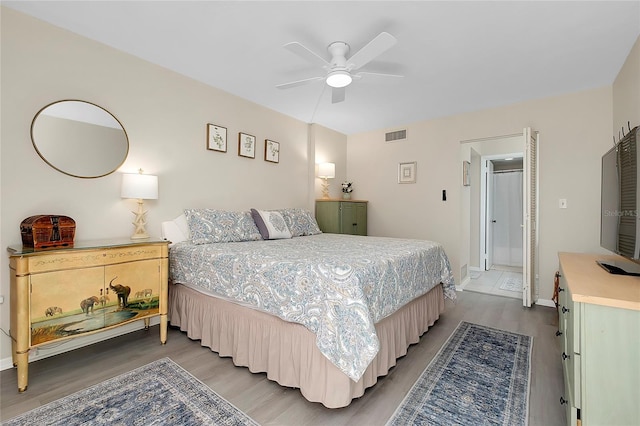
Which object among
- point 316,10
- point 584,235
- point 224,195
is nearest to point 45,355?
point 224,195

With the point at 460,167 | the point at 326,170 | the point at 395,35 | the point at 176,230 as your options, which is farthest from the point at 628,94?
the point at 176,230

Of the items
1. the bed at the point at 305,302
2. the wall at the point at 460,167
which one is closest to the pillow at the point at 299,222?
the bed at the point at 305,302

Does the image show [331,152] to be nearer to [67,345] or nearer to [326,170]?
[326,170]

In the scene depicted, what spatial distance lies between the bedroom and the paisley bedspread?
916 mm

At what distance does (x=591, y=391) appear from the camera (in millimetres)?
1120

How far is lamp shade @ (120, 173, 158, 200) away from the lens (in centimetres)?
250

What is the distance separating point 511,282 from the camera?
4.57 metres

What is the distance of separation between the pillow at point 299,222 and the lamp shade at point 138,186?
1.51m

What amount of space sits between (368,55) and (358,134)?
3147mm

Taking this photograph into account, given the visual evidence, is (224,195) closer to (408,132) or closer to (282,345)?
(282,345)

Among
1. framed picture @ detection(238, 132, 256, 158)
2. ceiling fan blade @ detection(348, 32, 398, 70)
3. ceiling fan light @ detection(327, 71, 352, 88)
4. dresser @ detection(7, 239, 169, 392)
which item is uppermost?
ceiling fan blade @ detection(348, 32, 398, 70)

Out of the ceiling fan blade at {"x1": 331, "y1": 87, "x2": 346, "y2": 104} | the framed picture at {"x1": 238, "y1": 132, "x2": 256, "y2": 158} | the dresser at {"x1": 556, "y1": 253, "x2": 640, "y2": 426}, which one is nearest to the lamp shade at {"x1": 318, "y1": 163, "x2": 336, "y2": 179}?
the framed picture at {"x1": 238, "y1": 132, "x2": 256, "y2": 158}

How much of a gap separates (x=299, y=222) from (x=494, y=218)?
4.42 metres

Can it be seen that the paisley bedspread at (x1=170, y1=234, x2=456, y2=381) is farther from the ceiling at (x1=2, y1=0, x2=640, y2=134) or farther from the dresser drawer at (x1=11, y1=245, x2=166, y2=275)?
the ceiling at (x1=2, y1=0, x2=640, y2=134)
